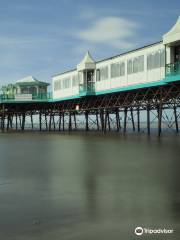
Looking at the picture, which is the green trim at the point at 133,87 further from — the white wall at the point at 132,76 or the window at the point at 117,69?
the window at the point at 117,69

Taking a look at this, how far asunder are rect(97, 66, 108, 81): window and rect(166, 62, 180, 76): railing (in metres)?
11.8

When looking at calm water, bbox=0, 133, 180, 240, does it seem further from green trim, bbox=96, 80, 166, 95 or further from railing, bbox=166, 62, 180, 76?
green trim, bbox=96, 80, 166, 95

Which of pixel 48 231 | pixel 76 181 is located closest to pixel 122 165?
pixel 76 181

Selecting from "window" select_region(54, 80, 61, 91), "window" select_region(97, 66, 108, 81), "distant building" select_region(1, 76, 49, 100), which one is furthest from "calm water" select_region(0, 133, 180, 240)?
"distant building" select_region(1, 76, 49, 100)

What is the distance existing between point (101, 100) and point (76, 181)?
39.4 meters

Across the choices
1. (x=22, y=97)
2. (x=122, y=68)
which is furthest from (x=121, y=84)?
(x=22, y=97)

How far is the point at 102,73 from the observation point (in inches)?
1849

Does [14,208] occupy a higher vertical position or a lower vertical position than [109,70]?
lower

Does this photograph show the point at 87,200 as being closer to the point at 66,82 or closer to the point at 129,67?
the point at 129,67

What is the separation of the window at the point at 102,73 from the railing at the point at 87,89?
1.49 m

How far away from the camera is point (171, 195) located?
10.5m

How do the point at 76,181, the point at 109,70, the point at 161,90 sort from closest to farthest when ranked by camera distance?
1. the point at 76,181
2. the point at 161,90
3. the point at 109,70

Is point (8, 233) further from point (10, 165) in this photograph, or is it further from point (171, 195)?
point (10, 165)

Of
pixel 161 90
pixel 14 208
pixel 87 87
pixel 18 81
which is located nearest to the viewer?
pixel 14 208
